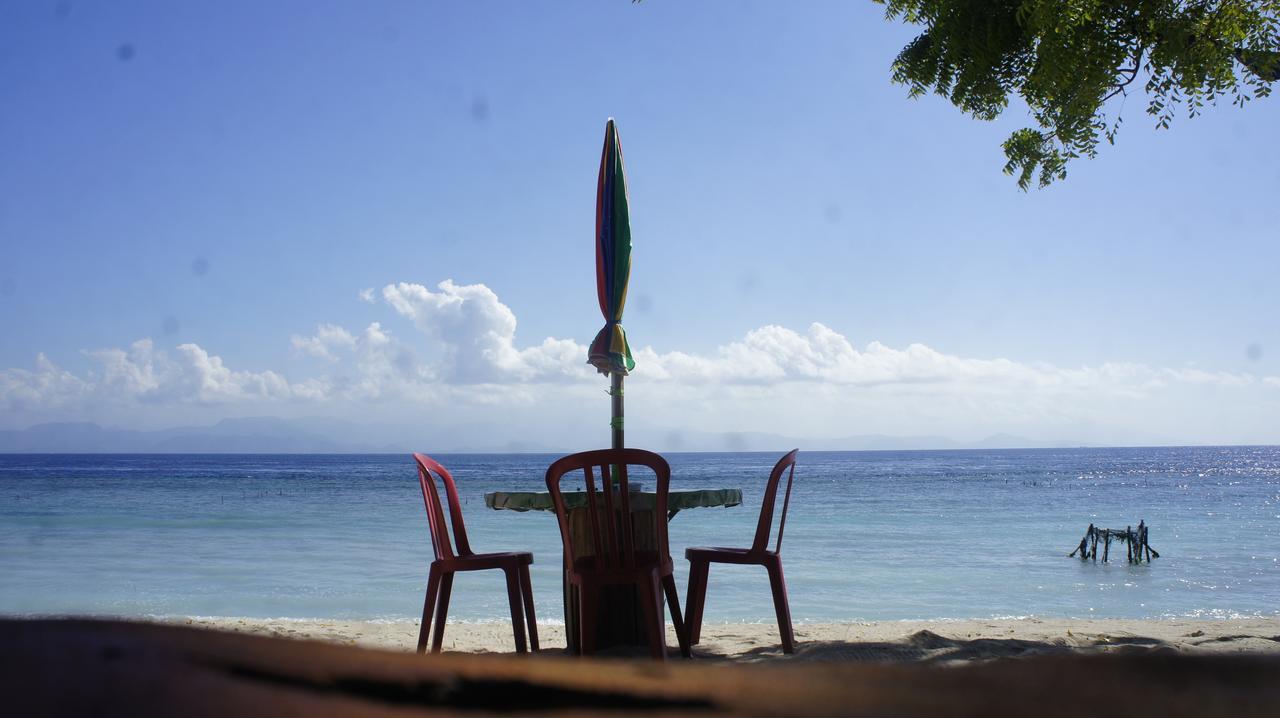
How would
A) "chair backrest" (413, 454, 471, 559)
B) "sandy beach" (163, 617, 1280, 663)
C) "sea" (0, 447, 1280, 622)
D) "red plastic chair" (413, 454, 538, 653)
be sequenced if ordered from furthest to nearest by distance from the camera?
"sea" (0, 447, 1280, 622) → "sandy beach" (163, 617, 1280, 663) → "chair backrest" (413, 454, 471, 559) → "red plastic chair" (413, 454, 538, 653)

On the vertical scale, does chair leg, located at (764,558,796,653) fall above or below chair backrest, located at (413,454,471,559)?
below

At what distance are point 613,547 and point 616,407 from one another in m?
0.91

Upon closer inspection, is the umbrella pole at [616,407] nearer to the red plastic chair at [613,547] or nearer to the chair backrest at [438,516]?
the red plastic chair at [613,547]

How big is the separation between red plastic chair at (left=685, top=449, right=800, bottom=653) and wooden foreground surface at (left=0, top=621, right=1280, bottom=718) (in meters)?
4.10

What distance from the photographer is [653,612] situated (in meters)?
3.83

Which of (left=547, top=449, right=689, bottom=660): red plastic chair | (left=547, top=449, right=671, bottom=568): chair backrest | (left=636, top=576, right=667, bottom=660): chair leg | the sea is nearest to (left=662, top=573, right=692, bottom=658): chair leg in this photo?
(left=547, top=449, right=689, bottom=660): red plastic chair

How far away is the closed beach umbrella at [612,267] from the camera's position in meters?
4.51

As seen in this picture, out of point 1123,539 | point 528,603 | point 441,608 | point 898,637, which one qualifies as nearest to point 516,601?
point 528,603

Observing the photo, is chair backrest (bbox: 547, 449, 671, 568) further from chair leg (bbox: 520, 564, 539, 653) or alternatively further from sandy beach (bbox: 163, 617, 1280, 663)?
sandy beach (bbox: 163, 617, 1280, 663)

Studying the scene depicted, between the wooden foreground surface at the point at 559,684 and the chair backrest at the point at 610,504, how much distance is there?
3.36 metres

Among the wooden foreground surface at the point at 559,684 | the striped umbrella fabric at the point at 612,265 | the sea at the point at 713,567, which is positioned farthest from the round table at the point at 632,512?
the wooden foreground surface at the point at 559,684

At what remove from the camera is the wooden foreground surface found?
20cm

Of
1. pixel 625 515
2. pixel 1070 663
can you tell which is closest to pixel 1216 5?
pixel 625 515

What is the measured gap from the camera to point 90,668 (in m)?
0.21
